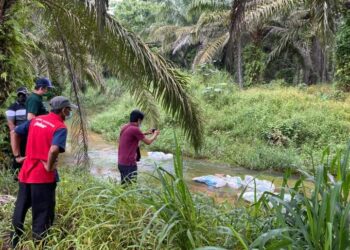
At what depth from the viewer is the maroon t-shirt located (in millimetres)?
5898

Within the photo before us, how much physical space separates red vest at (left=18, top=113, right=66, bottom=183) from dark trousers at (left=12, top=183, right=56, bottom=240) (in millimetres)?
75

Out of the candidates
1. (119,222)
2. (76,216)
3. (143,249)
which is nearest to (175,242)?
(143,249)

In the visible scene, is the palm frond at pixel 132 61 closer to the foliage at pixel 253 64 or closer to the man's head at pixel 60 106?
the man's head at pixel 60 106

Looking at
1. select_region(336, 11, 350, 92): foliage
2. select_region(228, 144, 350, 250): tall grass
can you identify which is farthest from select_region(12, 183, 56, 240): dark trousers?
select_region(336, 11, 350, 92): foliage

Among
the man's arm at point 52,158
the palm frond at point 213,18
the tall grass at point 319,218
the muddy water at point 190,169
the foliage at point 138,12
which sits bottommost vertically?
the muddy water at point 190,169

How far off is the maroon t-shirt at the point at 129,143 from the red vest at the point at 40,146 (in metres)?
2.22

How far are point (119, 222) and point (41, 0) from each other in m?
4.04

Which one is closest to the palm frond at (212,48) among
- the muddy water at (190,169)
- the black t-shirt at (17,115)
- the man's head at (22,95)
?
the muddy water at (190,169)

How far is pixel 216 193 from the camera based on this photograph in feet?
29.2

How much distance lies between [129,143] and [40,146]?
231 centimetres

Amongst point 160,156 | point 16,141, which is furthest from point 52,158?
point 160,156

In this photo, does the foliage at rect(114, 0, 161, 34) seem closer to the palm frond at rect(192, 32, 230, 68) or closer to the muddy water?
the palm frond at rect(192, 32, 230, 68)

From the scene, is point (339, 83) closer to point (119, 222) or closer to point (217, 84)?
point (217, 84)

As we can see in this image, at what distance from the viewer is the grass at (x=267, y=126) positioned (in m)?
11.8
